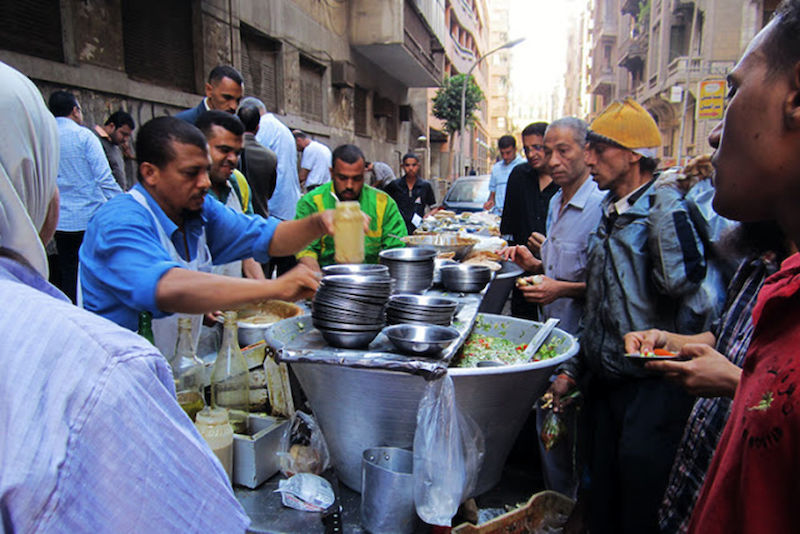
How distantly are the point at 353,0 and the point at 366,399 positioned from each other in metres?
15.6

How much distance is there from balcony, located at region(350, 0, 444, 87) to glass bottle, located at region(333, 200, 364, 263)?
13.9 meters

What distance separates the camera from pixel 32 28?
211 inches

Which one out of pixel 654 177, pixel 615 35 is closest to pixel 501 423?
pixel 654 177

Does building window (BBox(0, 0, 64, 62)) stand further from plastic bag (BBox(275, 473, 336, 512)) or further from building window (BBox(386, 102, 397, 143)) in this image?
building window (BBox(386, 102, 397, 143))

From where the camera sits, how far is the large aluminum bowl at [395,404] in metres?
1.63

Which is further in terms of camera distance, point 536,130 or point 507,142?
point 507,142

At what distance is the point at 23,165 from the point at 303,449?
4.41ft

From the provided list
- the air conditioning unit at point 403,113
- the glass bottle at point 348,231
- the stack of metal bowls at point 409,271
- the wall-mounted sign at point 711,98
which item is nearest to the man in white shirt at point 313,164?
the stack of metal bowls at point 409,271

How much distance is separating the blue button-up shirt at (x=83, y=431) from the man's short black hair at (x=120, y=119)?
6.31 metres

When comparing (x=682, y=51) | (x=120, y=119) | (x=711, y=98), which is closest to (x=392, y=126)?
(x=711, y=98)

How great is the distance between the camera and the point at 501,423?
1.84 metres

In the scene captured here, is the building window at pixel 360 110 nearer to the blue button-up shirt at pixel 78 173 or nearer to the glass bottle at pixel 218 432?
the blue button-up shirt at pixel 78 173

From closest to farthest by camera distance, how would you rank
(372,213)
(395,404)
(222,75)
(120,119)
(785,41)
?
(785,41), (395,404), (372,213), (222,75), (120,119)

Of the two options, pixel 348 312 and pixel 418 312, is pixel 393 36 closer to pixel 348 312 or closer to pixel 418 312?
pixel 418 312
